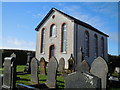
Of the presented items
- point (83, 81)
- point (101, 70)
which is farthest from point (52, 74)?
point (83, 81)

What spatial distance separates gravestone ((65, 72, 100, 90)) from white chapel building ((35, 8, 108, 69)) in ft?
43.8

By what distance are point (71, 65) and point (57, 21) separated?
7703 millimetres

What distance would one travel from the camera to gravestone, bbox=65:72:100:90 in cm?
308

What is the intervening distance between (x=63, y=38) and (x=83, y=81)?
1535cm

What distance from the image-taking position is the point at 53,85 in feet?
21.9

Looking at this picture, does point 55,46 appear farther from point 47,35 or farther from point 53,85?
point 53,85

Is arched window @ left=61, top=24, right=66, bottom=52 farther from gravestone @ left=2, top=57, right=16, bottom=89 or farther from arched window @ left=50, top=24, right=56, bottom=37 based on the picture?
gravestone @ left=2, top=57, right=16, bottom=89

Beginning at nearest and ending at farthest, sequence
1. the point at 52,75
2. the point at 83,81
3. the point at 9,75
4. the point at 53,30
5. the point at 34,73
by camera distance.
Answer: the point at 83,81
the point at 9,75
the point at 52,75
the point at 34,73
the point at 53,30

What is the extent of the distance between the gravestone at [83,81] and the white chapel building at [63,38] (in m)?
13.3

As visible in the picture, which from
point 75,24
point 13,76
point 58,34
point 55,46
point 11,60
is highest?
point 75,24

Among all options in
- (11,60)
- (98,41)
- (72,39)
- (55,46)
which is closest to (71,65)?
(72,39)

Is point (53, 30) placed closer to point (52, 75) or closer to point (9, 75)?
point (52, 75)

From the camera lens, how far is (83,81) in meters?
3.27

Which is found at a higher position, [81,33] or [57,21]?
[57,21]
